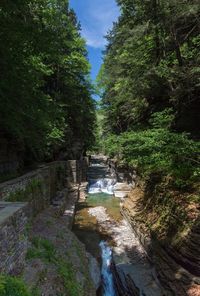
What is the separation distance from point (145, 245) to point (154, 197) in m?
2.07

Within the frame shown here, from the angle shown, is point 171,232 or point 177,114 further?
point 177,114

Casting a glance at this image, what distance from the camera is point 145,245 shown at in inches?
421

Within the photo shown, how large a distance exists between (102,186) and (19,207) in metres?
21.0

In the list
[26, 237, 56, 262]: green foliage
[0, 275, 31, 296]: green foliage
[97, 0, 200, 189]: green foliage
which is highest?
[97, 0, 200, 189]: green foliage

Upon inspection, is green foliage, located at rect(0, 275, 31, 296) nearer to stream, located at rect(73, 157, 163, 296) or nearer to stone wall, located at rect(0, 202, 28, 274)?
stone wall, located at rect(0, 202, 28, 274)

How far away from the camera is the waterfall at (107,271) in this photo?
8850mm

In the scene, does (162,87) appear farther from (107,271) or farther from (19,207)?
(19,207)

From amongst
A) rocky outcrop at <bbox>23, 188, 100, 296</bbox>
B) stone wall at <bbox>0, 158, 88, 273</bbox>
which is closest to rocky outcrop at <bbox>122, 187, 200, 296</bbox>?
rocky outcrop at <bbox>23, 188, 100, 296</bbox>

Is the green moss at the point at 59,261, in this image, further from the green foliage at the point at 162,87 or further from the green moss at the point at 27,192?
the green foliage at the point at 162,87

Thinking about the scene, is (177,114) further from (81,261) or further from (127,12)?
(81,261)

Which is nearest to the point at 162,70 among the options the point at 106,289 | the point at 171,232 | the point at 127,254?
the point at 171,232

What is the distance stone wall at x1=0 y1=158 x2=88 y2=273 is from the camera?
507 cm

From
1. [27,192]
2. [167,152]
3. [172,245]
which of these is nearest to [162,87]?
[167,152]

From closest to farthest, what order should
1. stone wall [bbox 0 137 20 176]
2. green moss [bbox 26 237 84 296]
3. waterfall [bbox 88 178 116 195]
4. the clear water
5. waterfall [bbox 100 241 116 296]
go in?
1. green moss [bbox 26 237 84 296]
2. waterfall [bbox 100 241 116 296]
3. the clear water
4. stone wall [bbox 0 137 20 176]
5. waterfall [bbox 88 178 116 195]
